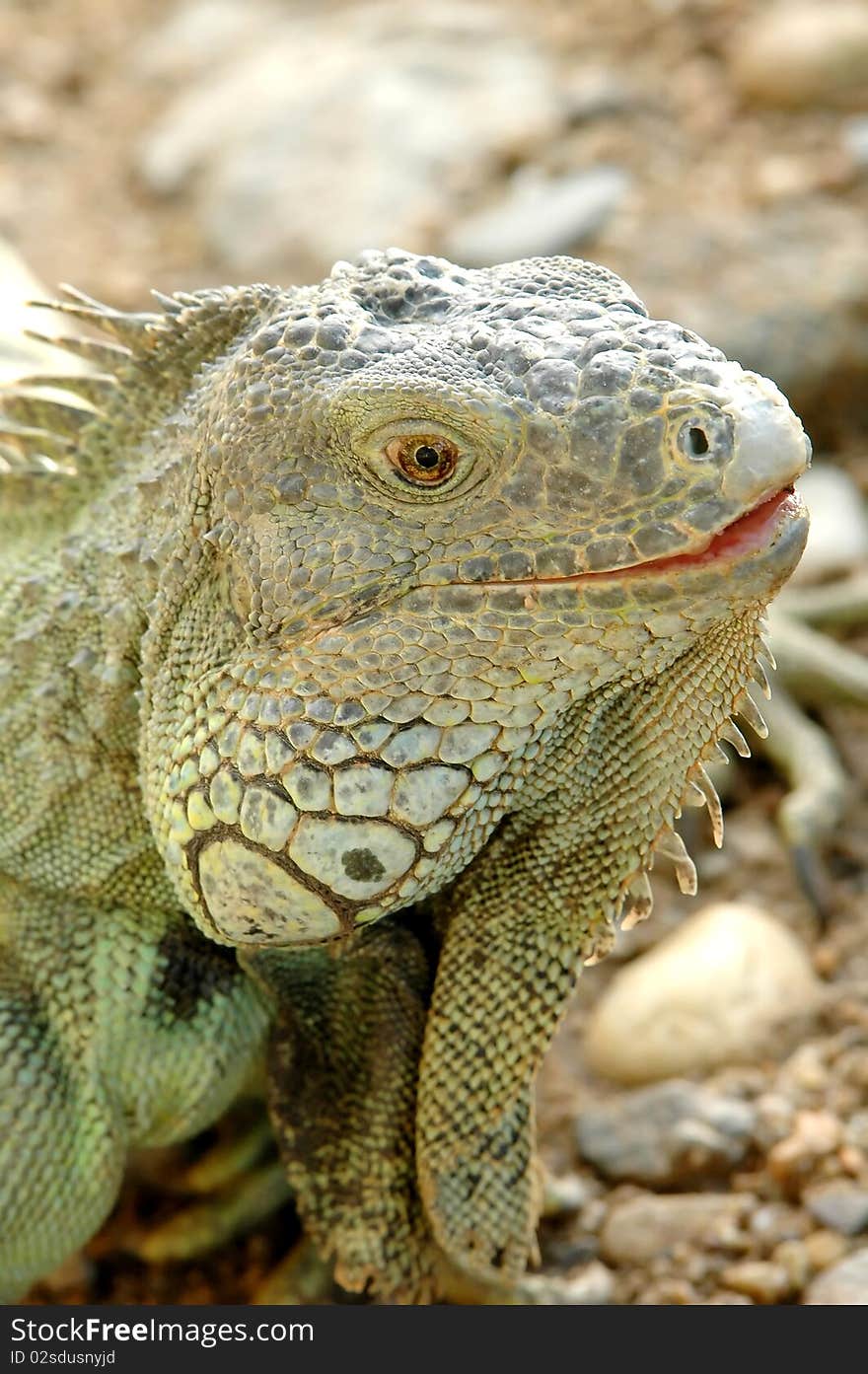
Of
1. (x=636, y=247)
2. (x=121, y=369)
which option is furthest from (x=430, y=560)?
(x=636, y=247)

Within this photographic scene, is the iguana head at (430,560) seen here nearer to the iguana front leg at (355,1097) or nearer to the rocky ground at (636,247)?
the iguana front leg at (355,1097)

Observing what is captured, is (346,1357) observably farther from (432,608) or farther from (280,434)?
(280,434)

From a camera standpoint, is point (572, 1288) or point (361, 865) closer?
point (361, 865)

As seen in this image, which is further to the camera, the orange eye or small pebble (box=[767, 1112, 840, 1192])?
small pebble (box=[767, 1112, 840, 1192])

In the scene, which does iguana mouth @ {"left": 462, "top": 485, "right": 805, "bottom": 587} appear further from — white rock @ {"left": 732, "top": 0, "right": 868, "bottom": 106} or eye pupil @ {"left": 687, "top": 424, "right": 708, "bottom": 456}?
white rock @ {"left": 732, "top": 0, "right": 868, "bottom": 106}

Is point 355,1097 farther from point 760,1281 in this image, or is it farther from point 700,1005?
point 700,1005

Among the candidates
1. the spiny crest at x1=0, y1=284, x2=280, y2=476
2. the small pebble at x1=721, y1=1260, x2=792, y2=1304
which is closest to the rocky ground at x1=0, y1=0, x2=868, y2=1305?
the small pebble at x1=721, y1=1260, x2=792, y2=1304

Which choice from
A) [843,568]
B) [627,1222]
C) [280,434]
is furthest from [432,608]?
[843,568]
